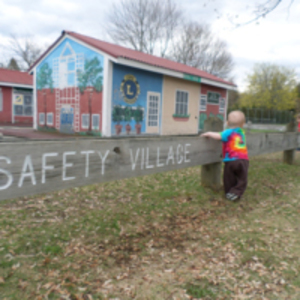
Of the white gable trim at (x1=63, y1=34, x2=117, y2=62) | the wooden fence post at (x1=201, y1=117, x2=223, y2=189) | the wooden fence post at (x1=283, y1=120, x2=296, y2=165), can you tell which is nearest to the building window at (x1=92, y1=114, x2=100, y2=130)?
the white gable trim at (x1=63, y1=34, x2=117, y2=62)

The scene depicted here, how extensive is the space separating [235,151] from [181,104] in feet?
39.7

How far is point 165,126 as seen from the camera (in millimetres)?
14555

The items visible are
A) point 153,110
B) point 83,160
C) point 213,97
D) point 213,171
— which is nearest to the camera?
point 83,160

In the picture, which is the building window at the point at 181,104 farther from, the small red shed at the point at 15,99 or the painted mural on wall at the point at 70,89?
the small red shed at the point at 15,99

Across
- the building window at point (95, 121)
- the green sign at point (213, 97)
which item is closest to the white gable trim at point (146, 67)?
the building window at point (95, 121)

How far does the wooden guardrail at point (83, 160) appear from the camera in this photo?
1.74 meters

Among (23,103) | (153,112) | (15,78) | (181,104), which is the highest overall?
(15,78)

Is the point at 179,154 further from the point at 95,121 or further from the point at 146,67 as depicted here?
the point at 146,67

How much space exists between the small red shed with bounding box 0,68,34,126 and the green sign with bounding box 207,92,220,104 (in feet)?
40.7

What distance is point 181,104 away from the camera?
15438mm

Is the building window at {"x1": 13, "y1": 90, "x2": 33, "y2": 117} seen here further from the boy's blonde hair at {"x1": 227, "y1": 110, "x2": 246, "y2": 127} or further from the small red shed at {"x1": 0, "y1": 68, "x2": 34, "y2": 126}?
the boy's blonde hair at {"x1": 227, "y1": 110, "x2": 246, "y2": 127}

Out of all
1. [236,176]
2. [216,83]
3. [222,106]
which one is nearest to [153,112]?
[216,83]

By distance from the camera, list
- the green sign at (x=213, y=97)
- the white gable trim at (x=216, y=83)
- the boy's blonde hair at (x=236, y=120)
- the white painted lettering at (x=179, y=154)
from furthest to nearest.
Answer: the green sign at (x=213, y=97) < the white gable trim at (x=216, y=83) < the boy's blonde hair at (x=236, y=120) < the white painted lettering at (x=179, y=154)

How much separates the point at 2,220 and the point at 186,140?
2158 millimetres
